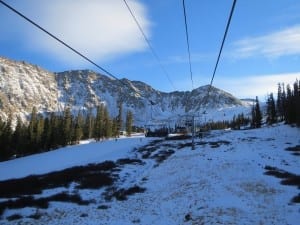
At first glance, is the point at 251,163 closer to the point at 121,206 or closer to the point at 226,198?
the point at 226,198

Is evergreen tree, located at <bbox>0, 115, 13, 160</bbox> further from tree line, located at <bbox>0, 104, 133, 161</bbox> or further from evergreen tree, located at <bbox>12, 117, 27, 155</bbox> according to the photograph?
evergreen tree, located at <bbox>12, 117, 27, 155</bbox>

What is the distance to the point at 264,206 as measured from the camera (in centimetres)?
2345

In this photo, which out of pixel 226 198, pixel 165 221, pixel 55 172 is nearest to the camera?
pixel 165 221

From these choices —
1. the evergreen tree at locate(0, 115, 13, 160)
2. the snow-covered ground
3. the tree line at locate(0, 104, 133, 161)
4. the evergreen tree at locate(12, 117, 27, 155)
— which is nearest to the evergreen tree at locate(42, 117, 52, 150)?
the tree line at locate(0, 104, 133, 161)

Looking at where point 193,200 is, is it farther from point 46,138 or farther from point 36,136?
point 46,138

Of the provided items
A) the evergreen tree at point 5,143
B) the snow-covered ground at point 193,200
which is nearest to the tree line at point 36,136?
the evergreen tree at point 5,143

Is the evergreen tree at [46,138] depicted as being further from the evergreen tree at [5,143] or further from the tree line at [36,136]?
the evergreen tree at [5,143]

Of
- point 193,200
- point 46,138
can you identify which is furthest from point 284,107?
point 193,200

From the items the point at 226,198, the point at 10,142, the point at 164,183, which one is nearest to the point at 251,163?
the point at 164,183

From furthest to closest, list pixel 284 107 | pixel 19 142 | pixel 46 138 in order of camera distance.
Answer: pixel 284 107, pixel 46 138, pixel 19 142

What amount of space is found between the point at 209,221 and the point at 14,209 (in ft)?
50.5

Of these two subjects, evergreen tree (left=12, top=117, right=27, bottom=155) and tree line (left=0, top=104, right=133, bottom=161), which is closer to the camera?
tree line (left=0, top=104, right=133, bottom=161)

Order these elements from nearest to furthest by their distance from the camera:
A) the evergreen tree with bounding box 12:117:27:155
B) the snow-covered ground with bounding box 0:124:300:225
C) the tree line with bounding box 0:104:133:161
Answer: the snow-covered ground with bounding box 0:124:300:225, the tree line with bounding box 0:104:133:161, the evergreen tree with bounding box 12:117:27:155

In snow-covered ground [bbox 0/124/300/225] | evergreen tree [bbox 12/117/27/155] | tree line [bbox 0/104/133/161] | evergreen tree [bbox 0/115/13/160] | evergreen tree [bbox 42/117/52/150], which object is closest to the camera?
snow-covered ground [bbox 0/124/300/225]
